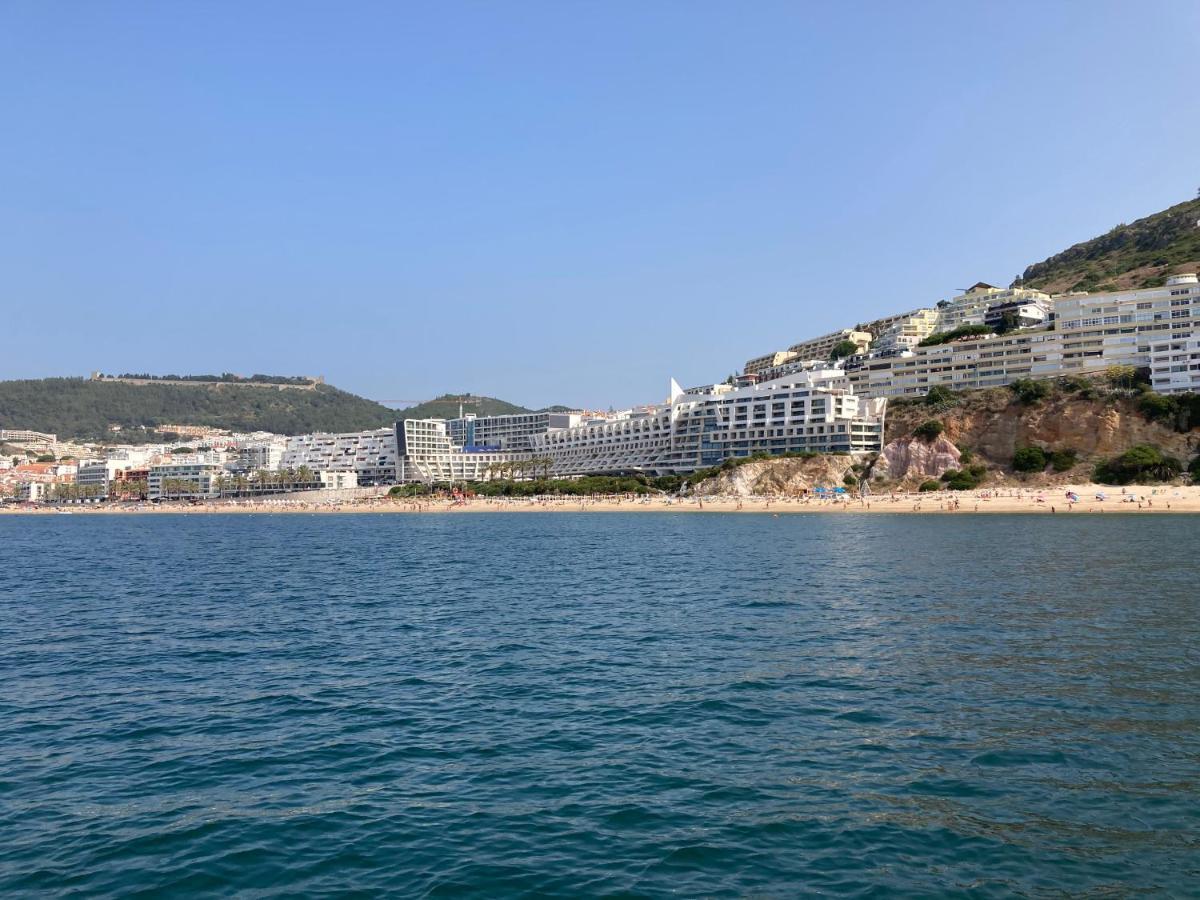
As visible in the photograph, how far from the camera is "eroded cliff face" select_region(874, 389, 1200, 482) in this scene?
273 ft

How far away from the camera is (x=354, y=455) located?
19088 cm

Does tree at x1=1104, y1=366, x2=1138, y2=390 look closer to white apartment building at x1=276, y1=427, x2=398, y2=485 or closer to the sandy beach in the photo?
the sandy beach

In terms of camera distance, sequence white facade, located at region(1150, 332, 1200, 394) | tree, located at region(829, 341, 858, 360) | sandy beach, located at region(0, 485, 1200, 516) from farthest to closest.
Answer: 1. tree, located at region(829, 341, 858, 360)
2. white facade, located at region(1150, 332, 1200, 394)
3. sandy beach, located at region(0, 485, 1200, 516)

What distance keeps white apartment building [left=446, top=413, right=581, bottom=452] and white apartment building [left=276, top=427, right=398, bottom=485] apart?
575 inches

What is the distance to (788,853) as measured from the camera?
9.60 metres

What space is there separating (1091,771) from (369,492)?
503ft

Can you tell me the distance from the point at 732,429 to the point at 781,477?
68.3 ft

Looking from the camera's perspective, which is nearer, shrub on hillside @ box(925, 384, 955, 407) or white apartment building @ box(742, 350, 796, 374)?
shrub on hillside @ box(925, 384, 955, 407)

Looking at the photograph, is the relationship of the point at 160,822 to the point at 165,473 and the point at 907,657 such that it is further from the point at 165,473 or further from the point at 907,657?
the point at 165,473

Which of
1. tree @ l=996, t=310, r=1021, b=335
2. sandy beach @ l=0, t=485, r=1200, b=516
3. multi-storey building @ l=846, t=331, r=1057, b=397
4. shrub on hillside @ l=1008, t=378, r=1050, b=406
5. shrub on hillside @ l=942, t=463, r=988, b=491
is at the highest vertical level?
tree @ l=996, t=310, r=1021, b=335

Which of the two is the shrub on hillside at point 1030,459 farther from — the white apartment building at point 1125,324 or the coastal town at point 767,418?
the white apartment building at point 1125,324

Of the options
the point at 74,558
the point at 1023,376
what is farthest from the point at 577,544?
the point at 1023,376

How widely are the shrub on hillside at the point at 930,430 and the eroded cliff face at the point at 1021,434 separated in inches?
29.0

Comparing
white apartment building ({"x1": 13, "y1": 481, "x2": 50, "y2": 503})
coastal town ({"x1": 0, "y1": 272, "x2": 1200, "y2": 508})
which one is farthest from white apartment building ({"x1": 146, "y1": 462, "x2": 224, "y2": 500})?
white apartment building ({"x1": 13, "y1": 481, "x2": 50, "y2": 503})
